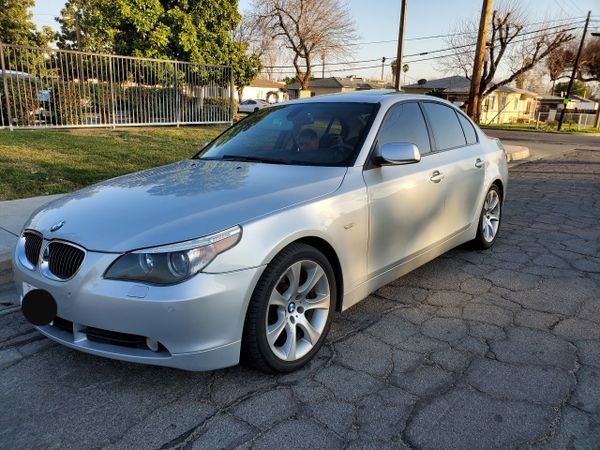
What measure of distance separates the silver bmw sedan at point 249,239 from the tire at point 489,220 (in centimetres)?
98

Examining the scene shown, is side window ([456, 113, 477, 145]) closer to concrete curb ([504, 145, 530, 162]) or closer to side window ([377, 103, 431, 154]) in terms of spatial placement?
side window ([377, 103, 431, 154])

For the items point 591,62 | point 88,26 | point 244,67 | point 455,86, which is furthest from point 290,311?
point 591,62

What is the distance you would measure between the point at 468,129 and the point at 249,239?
3.22 meters

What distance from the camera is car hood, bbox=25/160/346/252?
2439 millimetres

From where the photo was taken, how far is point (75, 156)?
8.62 metres

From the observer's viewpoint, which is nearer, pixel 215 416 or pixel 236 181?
pixel 215 416

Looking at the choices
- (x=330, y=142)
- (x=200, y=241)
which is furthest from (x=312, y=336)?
(x=330, y=142)

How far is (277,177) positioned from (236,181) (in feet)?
0.86

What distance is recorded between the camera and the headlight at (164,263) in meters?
2.32

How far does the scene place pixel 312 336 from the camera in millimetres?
2916

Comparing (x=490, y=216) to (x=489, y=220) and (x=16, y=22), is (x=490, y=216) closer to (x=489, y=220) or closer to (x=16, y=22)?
(x=489, y=220)

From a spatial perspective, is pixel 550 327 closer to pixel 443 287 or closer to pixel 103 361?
pixel 443 287

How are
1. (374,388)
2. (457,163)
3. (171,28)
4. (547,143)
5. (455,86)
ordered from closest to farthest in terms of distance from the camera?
(374,388), (457,163), (171,28), (547,143), (455,86)

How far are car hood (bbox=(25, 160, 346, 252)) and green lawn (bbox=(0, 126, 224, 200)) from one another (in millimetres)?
4084
